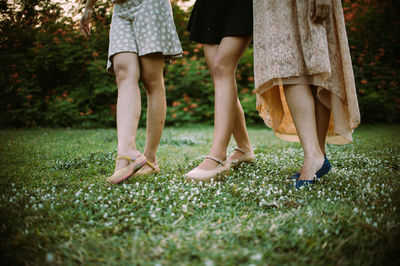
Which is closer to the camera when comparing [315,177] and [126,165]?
[315,177]

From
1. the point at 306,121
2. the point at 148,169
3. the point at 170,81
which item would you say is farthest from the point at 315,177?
the point at 170,81

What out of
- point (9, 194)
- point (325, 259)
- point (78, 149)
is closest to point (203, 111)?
→ point (78, 149)

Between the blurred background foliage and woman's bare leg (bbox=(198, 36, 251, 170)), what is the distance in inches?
248

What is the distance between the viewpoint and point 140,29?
2.44 meters

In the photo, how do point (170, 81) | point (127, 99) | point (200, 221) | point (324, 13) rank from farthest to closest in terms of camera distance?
Result: point (170, 81) → point (127, 99) → point (324, 13) → point (200, 221)

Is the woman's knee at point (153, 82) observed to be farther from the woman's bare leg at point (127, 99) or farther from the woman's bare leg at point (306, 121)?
the woman's bare leg at point (306, 121)

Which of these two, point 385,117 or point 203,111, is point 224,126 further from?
point 385,117

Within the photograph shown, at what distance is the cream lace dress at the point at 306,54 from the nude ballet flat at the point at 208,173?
2.48 ft

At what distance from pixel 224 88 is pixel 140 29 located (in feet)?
3.11

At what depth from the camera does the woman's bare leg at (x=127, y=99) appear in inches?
94.6

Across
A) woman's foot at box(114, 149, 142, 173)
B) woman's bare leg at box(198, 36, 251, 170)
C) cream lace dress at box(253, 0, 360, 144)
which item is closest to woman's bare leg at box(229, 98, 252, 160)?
woman's bare leg at box(198, 36, 251, 170)

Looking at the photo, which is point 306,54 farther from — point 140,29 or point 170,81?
point 170,81

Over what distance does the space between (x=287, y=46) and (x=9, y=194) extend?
2.43m

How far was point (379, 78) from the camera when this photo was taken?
355 inches
